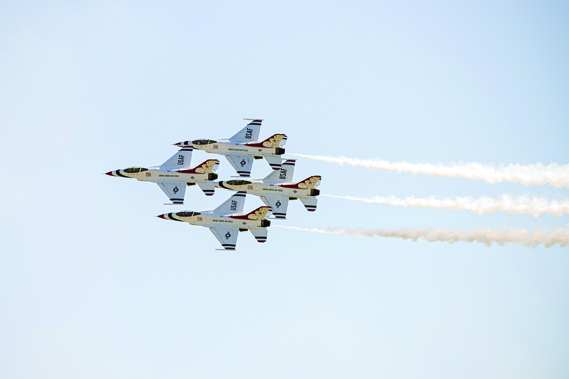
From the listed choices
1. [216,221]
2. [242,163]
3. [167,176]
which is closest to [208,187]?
[216,221]

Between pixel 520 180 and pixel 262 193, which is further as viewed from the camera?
pixel 262 193

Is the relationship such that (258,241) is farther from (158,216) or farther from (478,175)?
(478,175)

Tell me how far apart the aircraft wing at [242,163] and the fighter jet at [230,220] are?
3196 millimetres

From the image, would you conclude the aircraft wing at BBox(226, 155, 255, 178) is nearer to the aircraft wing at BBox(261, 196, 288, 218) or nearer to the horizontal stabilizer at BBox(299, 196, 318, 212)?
the aircraft wing at BBox(261, 196, 288, 218)

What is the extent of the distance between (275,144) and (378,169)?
10.3m

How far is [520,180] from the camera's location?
7806cm

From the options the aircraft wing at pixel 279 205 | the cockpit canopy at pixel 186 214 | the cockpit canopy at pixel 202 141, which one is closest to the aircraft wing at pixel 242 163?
the cockpit canopy at pixel 202 141

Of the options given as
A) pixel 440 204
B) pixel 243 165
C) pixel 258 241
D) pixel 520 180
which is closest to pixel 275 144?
pixel 243 165

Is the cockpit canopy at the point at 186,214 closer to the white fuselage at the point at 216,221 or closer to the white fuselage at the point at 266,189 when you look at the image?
the white fuselage at the point at 216,221

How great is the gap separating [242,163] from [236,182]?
288cm

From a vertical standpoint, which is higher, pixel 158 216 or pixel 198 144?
pixel 198 144

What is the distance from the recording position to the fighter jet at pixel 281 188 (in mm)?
87375

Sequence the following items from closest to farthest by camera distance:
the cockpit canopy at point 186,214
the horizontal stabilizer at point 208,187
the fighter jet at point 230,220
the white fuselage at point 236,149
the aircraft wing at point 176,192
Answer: the fighter jet at point 230,220 < the cockpit canopy at point 186,214 < the aircraft wing at point 176,192 < the horizontal stabilizer at point 208,187 < the white fuselage at point 236,149

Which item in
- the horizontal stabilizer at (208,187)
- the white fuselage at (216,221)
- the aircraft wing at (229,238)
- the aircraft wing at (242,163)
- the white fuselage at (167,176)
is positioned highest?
the aircraft wing at (242,163)
